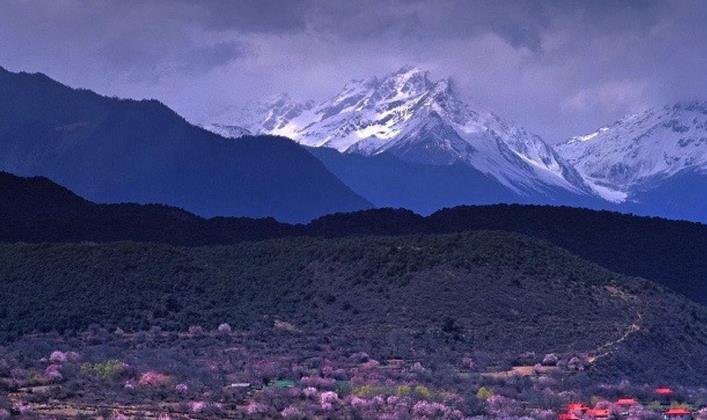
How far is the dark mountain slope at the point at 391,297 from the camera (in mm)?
90125

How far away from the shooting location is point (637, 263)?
127938 millimetres

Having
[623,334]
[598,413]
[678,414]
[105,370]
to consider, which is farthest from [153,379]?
[623,334]

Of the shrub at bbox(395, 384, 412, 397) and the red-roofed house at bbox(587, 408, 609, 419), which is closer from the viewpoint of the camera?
the red-roofed house at bbox(587, 408, 609, 419)

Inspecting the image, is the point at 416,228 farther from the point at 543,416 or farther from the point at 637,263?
the point at 543,416

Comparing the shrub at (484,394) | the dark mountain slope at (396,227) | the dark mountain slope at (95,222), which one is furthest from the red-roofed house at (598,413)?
the dark mountain slope at (95,222)

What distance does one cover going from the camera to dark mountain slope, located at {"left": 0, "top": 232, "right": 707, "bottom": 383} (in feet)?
296

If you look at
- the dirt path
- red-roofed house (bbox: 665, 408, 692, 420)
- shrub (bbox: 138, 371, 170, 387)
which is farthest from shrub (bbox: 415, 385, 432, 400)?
the dirt path

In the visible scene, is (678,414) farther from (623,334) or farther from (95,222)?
(95,222)

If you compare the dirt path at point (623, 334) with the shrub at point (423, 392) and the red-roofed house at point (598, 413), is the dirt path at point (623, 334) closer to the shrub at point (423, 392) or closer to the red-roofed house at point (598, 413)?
the shrub at point (423, 392)

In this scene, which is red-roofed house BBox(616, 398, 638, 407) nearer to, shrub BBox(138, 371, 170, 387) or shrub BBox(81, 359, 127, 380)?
shrub BBox(138, 371, 170, 387)

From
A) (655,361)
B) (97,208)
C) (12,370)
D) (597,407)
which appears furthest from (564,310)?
Answer: (97,208)

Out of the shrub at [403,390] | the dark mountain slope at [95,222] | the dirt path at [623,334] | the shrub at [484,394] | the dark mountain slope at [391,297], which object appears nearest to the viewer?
the shrub at [403,390]

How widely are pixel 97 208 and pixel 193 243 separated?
15619 millimetres

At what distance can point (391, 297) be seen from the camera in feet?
322
